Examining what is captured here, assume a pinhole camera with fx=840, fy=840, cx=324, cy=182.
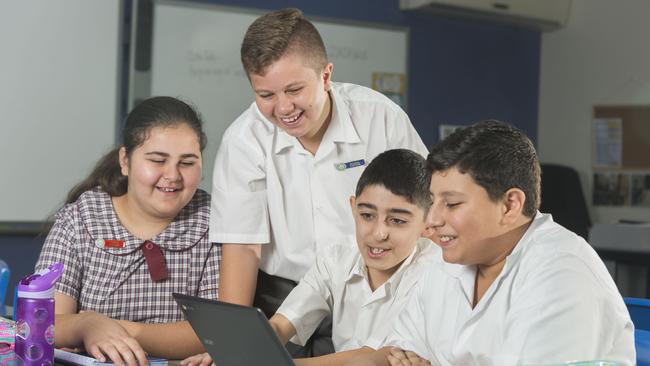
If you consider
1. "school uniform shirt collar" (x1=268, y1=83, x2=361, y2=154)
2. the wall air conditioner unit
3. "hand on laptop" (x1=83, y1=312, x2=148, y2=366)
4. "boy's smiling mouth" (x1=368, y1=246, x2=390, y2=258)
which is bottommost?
"hand on laptop" (x1=83, y1=312, x2=148, y2=366)

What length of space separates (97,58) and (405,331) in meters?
2.87

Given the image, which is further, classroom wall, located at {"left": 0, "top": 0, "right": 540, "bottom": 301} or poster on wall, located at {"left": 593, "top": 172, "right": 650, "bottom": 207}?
poster on wall, located at {"left": 593, "top": 172, "right": 650, "bottom": 207}

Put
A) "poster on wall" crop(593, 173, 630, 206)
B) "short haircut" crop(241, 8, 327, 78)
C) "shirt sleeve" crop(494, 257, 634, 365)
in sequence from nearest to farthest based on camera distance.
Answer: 1. "shirt sleeve" crop(494, 257, 634, 365)
2. "short haircut" crop(241, 8, 327, 78)
3. "poster on wall" crop(593, 173, 630, 206)

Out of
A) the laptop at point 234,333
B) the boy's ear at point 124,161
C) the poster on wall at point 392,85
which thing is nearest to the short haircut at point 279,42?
the boy's ear at point 124,161

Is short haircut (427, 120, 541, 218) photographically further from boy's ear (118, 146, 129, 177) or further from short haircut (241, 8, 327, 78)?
boy's ear (118, 146, 129, 177)

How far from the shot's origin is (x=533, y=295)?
1.26 metres

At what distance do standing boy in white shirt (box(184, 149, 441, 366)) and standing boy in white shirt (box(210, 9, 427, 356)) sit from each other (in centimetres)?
16

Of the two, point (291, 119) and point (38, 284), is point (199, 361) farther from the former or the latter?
point (291, 119)

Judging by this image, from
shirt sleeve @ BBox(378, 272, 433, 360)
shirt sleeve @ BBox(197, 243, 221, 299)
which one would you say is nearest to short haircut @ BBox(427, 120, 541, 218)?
shirt sleeve @ BBox(378, 272, 433, 360)

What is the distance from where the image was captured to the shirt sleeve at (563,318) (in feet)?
3.88

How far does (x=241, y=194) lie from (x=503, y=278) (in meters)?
0.87

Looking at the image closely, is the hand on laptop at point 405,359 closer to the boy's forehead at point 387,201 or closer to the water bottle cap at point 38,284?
the boy's forehead at point 387,201

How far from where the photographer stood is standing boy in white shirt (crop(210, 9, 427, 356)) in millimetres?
2066

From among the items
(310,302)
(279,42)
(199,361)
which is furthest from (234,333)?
(279,42)
